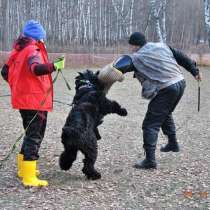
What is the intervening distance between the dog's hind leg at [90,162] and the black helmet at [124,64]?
92cm

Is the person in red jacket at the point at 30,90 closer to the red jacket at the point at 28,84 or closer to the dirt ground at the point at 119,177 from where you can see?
the red jacket at the point at 28,84

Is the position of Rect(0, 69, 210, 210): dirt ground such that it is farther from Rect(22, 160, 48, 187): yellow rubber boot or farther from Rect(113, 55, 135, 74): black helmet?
Rect(113, 55, 135, 74): black helmet

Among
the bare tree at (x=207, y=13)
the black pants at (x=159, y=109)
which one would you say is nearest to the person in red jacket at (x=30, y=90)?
the black pants at (x=159, y=109)

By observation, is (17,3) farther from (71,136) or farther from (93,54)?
(71,136)

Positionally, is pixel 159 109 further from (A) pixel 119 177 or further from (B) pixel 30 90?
(B) pixel 30 90

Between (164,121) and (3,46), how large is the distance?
594 inches

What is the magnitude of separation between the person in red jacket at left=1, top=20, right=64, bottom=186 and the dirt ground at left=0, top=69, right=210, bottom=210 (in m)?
0.32

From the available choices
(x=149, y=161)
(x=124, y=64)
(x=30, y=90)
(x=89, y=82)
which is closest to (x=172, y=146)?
(x=149, y=161)

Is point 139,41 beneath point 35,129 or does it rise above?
above

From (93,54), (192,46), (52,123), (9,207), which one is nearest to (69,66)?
(93,54)

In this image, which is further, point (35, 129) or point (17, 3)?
point (17, 3)

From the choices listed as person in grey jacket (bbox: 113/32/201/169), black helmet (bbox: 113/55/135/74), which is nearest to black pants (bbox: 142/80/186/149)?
person in grey jacket (bbox: 113/32/201/169)

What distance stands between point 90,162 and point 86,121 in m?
0.45

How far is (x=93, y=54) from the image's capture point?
2189 cm
